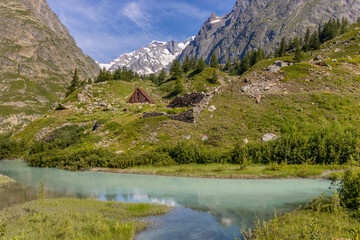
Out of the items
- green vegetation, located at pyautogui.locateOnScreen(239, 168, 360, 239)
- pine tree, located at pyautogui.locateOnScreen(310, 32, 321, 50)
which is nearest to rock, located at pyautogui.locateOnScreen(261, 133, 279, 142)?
green vegetation, located at pyautogui.locateOnScreen(239, 168, 360, 239)

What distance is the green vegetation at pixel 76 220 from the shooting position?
A: 10414 millimetres

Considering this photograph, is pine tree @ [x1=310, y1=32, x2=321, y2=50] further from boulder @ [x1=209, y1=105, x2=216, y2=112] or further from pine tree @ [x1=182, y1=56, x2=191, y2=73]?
boulder @ [x1=209, y1=105, x2=216, y2=112]

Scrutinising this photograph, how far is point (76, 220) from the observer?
1252cm

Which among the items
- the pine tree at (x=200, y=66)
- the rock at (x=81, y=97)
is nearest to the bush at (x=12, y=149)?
the rock at (x=81, y=97)

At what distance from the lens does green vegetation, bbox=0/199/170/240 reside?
1041cm

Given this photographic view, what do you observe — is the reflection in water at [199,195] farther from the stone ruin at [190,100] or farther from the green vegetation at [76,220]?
the stone ruin at [190,100]

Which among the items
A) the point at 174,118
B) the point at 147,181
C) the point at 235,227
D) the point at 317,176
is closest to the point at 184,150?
the point at 147,181

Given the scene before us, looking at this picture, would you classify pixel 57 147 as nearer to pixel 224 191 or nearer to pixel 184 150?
pixel 184 150

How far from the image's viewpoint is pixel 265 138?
1351 inches

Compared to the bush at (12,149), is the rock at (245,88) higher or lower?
higher

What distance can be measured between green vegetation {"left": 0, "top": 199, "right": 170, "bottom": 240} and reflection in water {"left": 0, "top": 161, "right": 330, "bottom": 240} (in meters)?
1.26

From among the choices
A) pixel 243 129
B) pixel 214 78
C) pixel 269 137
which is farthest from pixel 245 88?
pixel 214 78

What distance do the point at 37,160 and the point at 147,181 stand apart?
89.9ft

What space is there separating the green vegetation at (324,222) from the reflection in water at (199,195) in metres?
1.55
